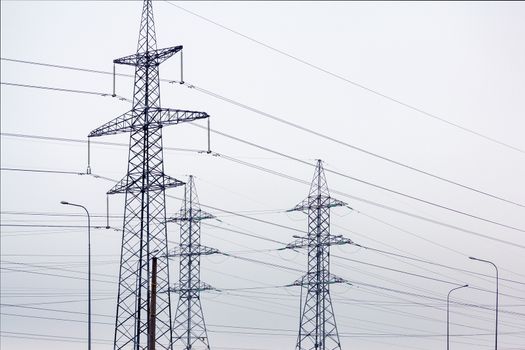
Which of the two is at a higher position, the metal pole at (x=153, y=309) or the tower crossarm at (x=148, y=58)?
the tower crossarm at (x=148, y=58)

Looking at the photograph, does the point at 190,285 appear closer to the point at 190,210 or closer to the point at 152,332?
the point at 190,210

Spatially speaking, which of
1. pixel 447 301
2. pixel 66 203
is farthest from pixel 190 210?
pixel 66 203

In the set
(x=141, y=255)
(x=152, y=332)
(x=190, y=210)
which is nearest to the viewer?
(x=152, y=332)

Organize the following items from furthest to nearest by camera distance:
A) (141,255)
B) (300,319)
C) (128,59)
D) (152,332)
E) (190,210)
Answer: (190,210)
(300,319)
(128,59)
(141,255)
(152,332)

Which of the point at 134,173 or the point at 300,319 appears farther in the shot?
the point at 300,319

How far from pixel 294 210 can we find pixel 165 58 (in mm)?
31402

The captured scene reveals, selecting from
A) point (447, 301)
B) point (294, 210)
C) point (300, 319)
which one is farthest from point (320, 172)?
point (447, 301)

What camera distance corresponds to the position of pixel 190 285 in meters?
88.8

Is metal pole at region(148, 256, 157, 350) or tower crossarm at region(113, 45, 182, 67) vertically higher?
tower crossarm at region(113, 45, 182, 67)

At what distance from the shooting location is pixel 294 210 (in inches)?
3410

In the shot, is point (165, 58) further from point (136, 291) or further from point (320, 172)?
point (320, 172)

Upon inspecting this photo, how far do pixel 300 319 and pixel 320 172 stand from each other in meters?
13.0

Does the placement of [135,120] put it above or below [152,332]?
above

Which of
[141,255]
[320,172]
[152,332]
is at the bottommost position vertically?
[152,332]
